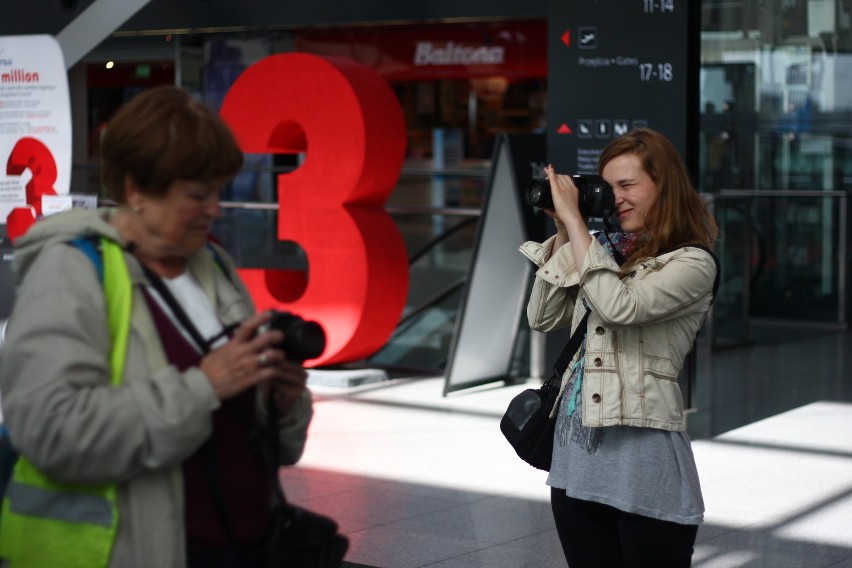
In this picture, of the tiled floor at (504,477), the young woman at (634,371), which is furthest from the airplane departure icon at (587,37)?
the young woman at (634,371)

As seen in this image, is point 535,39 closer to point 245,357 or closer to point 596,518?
point 596,518

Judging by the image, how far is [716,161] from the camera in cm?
1233

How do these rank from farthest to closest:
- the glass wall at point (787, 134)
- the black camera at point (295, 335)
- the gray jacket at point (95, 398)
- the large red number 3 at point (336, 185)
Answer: the glass wall at point (787, 134) → the large red number 3 at point (336, 185) → the black camera at point (295, 335) → the gray jacket at point (95, 398)

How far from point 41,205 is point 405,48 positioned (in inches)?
302

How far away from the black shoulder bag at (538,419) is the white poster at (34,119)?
437cm

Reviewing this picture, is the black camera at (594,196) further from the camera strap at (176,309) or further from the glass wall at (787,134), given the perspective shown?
the glass wall at (787,134)

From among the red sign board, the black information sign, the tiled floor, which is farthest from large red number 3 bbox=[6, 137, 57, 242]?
the red sign board

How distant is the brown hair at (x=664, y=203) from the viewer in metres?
2.99

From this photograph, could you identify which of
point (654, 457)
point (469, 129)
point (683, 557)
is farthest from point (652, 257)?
point (469, 129)

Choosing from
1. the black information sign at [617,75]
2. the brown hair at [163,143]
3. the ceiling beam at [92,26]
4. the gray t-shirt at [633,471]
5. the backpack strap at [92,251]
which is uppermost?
the ceiling beam at [92,26]

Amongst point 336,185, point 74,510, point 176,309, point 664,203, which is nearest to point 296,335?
point 176,309

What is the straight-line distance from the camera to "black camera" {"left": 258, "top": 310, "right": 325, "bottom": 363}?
1.99 metres

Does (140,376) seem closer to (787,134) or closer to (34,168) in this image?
(34,168)

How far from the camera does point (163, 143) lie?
6.40 feet
